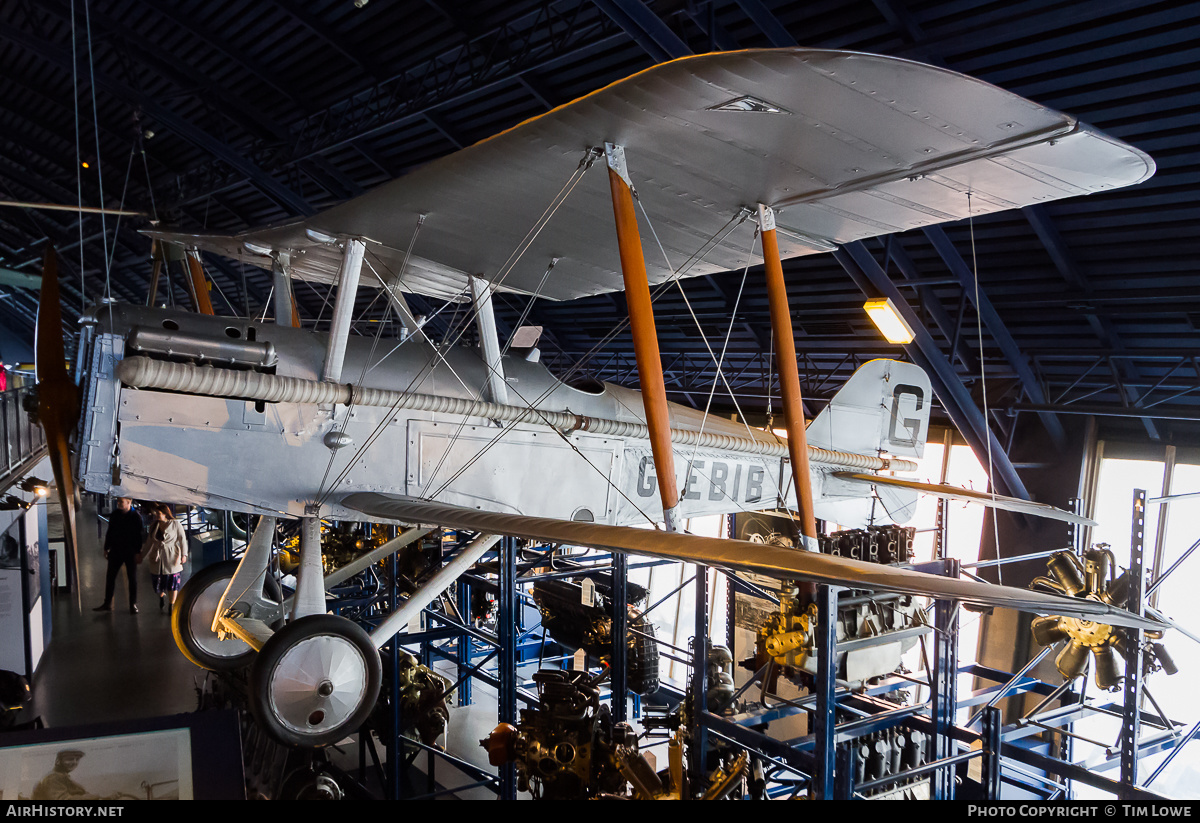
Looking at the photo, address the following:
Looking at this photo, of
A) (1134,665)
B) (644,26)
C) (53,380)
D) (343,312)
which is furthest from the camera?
(644,26)

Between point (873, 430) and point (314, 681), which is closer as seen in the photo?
point (314, 681)

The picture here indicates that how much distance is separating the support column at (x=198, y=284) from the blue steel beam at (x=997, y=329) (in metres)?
6.90

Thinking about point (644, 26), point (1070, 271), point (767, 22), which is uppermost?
point (767, 22)

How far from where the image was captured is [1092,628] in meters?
5.91

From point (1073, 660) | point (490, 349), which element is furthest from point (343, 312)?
point (1073, 660)

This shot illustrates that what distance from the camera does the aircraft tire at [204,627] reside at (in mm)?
5387

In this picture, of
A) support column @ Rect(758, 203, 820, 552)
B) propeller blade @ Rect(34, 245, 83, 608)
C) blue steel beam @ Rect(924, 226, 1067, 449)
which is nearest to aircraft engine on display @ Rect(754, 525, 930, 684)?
support column @ Rect(758, 203, 820, 552)

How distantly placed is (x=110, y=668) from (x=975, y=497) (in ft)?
31.2

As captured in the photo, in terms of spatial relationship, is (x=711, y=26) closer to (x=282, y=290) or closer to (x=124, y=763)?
(x=282, y=290)

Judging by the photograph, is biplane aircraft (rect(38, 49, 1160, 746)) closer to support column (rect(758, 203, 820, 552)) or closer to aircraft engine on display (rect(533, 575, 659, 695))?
support column (rect(758, 203, 820, 552))

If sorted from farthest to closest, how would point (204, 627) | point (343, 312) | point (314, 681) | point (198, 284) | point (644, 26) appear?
1. point (644, 26)
2. point (198, 284)
3. point (204, 627)
4. point (343, 312)
5. point (314, 681)

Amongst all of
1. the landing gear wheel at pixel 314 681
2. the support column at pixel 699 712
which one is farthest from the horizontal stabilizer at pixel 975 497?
the landing gear wheel at pixel 314 681

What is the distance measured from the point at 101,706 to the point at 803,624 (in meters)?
7.16

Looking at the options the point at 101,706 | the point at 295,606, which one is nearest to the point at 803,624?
the point at 295,606
